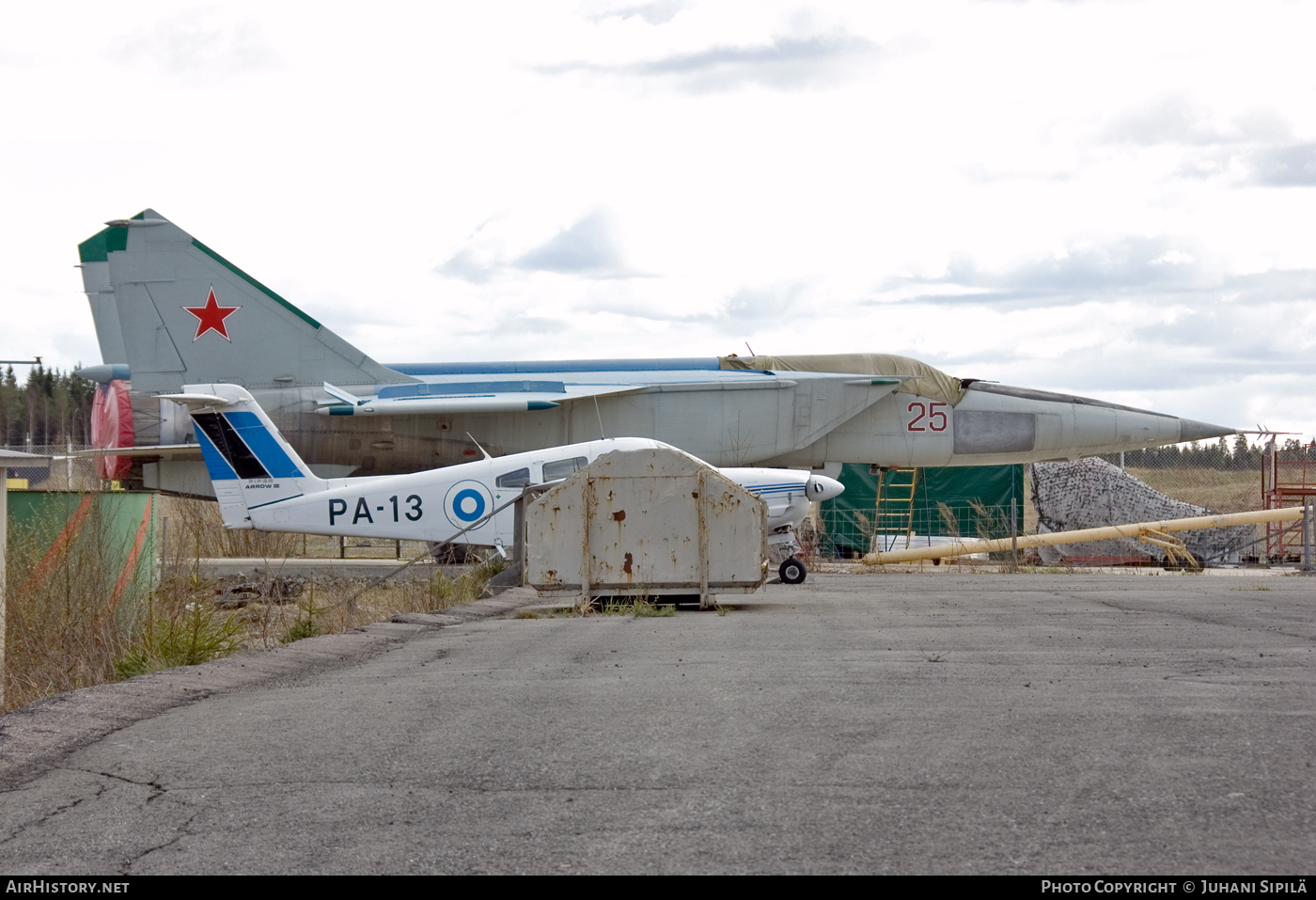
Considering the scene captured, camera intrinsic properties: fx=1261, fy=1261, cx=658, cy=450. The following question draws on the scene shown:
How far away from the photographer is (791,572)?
728 inches

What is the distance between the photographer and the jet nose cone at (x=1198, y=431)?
2448 centimetres

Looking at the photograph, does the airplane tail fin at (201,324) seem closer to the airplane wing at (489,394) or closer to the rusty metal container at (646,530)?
the airplane wing at (489,394)

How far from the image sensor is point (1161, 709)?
580cm

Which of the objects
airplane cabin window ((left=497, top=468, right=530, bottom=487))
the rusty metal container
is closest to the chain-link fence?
the rusty metal container

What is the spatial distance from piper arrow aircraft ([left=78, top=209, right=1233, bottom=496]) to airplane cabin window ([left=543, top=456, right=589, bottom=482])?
10.5ft

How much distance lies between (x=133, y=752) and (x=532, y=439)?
1793cm

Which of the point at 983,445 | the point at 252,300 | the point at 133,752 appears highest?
the point at 252,300

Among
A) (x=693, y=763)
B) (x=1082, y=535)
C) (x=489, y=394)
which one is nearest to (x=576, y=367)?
(x=489, y=394)

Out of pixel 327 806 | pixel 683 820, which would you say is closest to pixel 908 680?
pixel 683 820

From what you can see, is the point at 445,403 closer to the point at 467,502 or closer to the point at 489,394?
the point at 489,394

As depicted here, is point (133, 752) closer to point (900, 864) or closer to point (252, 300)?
point (900, 864)

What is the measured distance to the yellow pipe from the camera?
24.0 m

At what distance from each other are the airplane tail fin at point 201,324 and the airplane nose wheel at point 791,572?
9535mm
